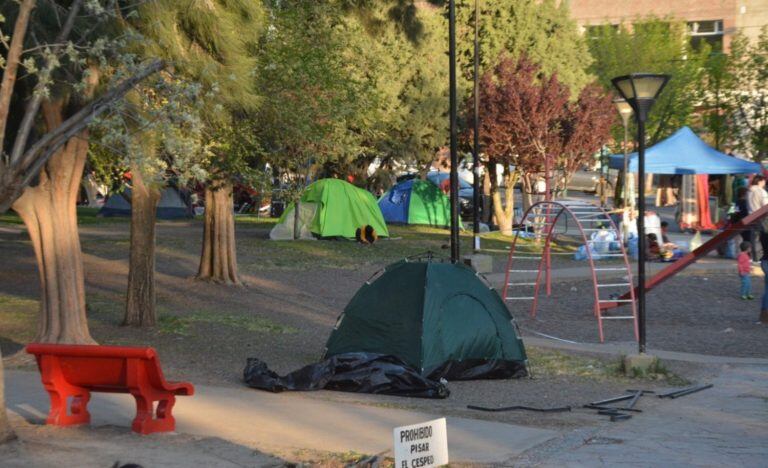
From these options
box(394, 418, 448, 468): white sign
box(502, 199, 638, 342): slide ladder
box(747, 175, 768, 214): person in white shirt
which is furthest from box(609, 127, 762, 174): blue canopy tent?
box(394, 418, 448, 468): white sign

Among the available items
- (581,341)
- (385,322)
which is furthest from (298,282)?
(385,322)

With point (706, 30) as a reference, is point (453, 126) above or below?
below

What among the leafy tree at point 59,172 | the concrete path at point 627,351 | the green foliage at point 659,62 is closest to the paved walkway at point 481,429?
the leafy tree at point 59,172

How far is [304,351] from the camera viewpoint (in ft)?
Answer: 47.1

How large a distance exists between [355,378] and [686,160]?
23.9 metres

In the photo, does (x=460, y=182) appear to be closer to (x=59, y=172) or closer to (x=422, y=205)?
(x=422, y=205)

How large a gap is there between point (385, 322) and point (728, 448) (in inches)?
183

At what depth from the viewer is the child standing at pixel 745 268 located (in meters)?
19.0

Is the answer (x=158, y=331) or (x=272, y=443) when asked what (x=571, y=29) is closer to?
(x=158, y=331)

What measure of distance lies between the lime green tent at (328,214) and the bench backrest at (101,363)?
23.2m

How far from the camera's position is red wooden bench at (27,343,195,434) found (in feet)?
29.6

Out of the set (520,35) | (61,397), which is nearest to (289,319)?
(61,397)

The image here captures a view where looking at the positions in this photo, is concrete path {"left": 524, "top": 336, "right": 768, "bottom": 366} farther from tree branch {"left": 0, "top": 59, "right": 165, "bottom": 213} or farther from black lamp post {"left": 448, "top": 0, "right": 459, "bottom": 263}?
tree branch {"left": 0, "top": 59, "right": 165, "bottom": 213}

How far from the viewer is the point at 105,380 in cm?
931
